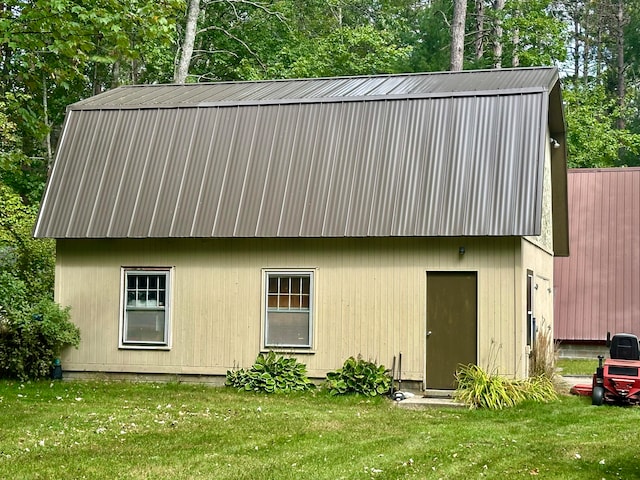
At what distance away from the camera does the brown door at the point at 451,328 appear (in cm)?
1488

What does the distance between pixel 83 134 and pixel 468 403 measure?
861 cm

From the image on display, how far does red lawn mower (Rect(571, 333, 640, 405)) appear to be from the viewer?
13.5 metres

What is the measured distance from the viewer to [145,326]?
53.2ft

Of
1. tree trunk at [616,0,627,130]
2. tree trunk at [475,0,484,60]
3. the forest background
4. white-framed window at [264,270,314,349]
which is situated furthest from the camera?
tree trunk at [616,0,627,130]

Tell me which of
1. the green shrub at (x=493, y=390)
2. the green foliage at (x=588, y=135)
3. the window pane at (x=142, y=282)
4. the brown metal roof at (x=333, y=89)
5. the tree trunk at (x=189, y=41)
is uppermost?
the tree trunk at (x=189, y=41)

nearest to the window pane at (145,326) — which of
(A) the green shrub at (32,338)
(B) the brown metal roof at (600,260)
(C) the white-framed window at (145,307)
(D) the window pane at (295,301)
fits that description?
(C) the white-framed window at (145,307)

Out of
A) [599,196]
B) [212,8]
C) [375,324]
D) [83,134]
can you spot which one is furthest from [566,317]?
[212,8]

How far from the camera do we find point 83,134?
17.2 meters

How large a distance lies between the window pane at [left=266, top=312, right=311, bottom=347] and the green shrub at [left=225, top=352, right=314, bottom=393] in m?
0.28

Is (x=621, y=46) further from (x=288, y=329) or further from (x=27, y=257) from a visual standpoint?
(x=288, y=329)

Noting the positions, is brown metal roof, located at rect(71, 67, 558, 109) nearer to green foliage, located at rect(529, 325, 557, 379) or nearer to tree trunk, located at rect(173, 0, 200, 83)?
green foliage, located at rect(529, 325, 557, 379)

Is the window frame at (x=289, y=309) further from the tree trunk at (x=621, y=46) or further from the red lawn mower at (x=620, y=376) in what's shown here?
the tree trunk at (x=621, y=46)

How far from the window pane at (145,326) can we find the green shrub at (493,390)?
17.1 feet

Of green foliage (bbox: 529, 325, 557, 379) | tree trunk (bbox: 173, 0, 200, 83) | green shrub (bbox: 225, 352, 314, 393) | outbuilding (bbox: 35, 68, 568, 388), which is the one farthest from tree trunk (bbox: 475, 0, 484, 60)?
green shrub (bbox: 225, 352, 314, 393)
